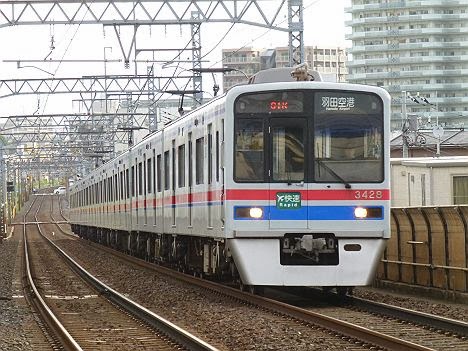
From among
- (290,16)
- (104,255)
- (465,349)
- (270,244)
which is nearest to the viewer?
(465,349)

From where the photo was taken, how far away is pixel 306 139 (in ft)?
45.2

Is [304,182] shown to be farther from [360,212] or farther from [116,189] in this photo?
[116,189]

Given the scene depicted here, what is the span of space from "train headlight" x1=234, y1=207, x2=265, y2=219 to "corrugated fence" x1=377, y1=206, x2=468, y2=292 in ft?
8.93

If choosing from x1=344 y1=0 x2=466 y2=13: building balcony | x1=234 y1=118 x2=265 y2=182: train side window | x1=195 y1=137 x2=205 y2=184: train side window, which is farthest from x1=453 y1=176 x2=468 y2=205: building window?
x1=344 y1=0 x2=466 y2=13: building balcony

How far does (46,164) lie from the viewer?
87312mm

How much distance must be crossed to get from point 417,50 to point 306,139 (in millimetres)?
113276

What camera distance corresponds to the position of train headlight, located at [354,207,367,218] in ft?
45.0

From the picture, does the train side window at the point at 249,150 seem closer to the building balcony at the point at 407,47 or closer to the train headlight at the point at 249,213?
the train headlight at the point at 249,213

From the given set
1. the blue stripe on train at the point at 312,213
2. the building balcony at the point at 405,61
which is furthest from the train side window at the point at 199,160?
the building balcony at the point at 405,61

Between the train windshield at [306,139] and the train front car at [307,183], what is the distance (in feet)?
0.04

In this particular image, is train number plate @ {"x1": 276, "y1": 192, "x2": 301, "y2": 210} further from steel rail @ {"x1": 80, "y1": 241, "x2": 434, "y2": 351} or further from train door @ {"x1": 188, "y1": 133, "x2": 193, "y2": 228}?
train door @ {"x1": 188, "y1": 133, "x2": 193, "y2": 228}

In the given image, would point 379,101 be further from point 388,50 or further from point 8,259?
point 388,50

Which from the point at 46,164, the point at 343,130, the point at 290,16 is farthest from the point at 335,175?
the point at 46,164

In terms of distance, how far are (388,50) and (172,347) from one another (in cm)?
11561
